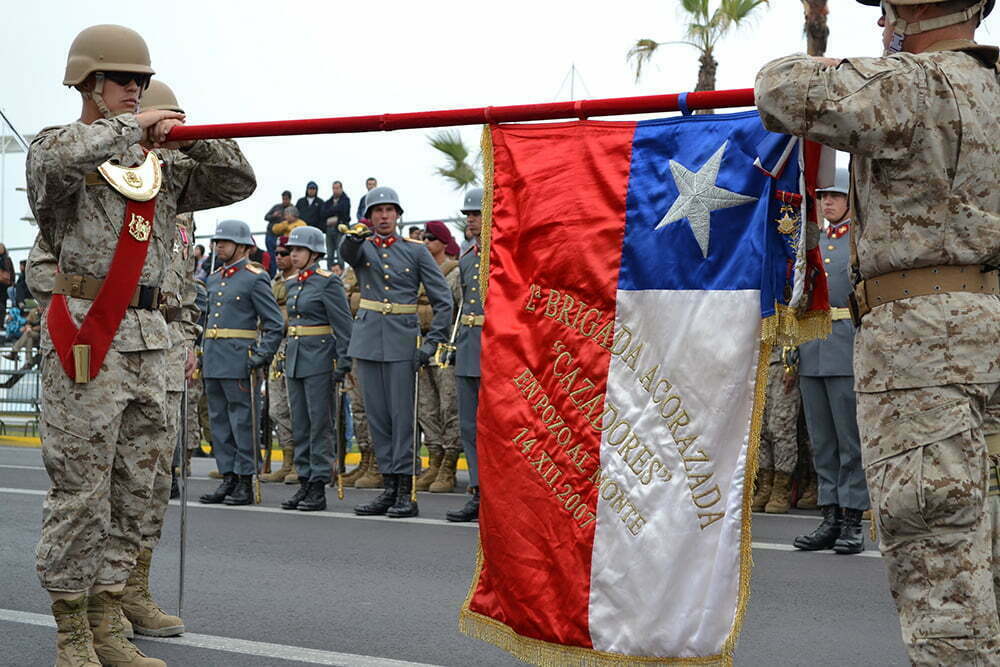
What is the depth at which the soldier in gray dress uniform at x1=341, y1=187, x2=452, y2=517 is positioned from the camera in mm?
10320

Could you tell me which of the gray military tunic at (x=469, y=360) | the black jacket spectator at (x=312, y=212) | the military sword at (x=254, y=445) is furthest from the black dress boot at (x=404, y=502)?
the black jacket spectator at (x=312, y=212)

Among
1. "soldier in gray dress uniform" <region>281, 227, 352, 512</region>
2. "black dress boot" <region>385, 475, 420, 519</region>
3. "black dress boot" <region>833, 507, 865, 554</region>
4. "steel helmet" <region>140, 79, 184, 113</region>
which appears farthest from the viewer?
"soldier in gray dress uniform" <region>281, 227, 352, 512</region>

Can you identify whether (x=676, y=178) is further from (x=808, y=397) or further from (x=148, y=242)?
(x=808, y=397)

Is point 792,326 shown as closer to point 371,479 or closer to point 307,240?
point 307,240

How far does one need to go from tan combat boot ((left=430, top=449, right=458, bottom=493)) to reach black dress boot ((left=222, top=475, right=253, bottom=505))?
6.28ft

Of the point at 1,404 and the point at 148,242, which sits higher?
the point at 148,242

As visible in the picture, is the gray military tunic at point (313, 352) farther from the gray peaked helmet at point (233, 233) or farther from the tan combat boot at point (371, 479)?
the tan combat boot at point (371, 479)

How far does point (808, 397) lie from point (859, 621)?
2.72 metres

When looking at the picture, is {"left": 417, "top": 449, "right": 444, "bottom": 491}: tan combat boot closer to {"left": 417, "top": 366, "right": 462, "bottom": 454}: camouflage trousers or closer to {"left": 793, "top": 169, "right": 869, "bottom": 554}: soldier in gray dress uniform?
{"left": 417, "top": 366, "right": 462, "bottom": 454}: camouflage trousers

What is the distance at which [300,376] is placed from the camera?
36.7 feet

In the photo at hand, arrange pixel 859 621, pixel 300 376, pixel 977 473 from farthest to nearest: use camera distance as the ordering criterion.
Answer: pixel 300 376
pixel 859 621
pixel 977 473

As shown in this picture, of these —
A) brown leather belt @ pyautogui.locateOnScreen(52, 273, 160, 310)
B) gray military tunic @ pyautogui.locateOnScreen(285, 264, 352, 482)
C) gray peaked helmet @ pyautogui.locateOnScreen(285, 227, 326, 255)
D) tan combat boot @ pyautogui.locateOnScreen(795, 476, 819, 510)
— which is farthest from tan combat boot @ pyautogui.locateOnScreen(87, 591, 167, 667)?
tan combat boot @ pyautogui.locateOnScreen(795, 476, 819, 510)

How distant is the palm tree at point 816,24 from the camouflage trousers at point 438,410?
31.8 ft

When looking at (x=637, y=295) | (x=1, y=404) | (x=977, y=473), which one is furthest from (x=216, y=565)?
(x=1, y=404)
